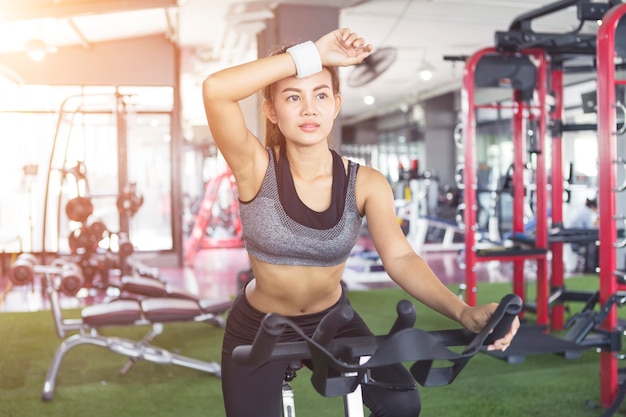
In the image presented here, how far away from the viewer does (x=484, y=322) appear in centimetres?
100

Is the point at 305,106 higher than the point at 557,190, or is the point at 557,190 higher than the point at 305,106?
the point at 305,106

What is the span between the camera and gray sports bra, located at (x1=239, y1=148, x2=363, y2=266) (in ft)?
4.46

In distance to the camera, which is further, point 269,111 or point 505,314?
point 269,111

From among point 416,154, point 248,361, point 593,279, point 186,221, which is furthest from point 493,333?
point 416,154

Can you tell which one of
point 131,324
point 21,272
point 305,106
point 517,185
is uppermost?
point 305,106

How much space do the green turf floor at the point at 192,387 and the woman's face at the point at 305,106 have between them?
6.54ft

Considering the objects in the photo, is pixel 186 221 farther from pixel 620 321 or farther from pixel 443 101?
pixel 620 321

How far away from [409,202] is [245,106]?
2818mm

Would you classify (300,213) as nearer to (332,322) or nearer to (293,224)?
(293,224)

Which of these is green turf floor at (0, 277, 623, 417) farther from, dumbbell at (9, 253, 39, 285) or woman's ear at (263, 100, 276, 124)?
woman's ear at (263, 100, 276, 124)

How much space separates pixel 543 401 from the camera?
10.2ft

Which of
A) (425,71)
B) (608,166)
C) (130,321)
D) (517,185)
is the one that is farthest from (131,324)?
(425,71)

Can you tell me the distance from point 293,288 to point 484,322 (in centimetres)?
54

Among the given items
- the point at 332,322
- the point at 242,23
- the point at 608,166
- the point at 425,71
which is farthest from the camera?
the point at 425,71
